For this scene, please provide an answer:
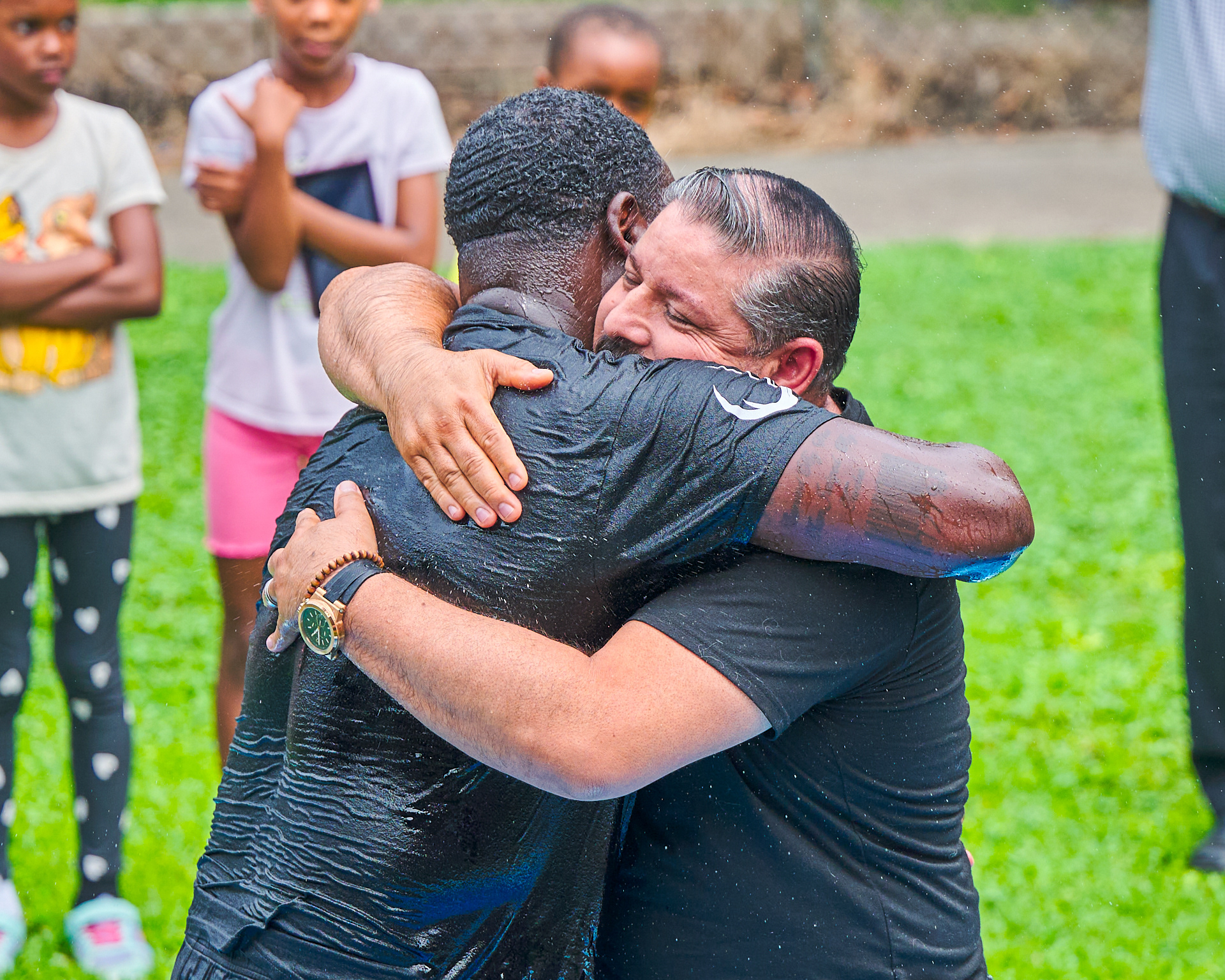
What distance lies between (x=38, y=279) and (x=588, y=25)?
1.78 m

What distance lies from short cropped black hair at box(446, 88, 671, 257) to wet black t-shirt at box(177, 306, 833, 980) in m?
0.16

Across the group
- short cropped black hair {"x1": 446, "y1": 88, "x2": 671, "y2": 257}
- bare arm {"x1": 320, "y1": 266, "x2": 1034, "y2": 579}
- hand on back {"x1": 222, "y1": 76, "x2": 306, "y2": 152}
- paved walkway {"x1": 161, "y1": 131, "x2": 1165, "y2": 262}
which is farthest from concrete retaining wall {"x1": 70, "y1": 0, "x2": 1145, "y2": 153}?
bare arm {"x1": 320, "y1": 266, "x2": 1034, "y2": 579}

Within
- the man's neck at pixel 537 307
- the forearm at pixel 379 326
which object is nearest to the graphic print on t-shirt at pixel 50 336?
the forearm at pixel 379 326

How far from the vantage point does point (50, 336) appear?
12.7ft

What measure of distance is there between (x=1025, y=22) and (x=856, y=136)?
269 centimetres

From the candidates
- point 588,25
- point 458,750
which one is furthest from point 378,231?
point 458,750

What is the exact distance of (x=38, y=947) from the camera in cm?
386

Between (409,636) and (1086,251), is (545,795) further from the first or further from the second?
(1086,251)

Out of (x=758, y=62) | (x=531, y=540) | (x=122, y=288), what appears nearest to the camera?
(x=531, y=540)

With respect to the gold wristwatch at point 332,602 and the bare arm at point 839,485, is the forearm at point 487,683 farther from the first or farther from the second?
the bare arm at point 839,485

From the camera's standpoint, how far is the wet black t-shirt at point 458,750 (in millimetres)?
1851

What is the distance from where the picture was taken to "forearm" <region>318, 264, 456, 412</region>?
2154 millimetres

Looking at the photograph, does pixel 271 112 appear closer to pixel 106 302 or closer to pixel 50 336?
pixel 106 302

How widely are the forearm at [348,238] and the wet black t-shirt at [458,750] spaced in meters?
2.17
